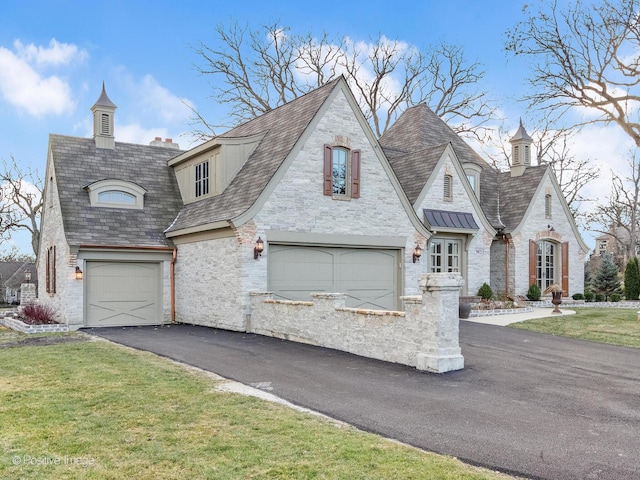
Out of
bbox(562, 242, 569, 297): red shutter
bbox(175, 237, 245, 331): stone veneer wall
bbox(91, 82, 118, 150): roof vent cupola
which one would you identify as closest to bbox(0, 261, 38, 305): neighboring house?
bbox(91, 82, 118, 150): roof vent cupola

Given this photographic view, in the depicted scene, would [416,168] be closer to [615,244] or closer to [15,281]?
[15,281]

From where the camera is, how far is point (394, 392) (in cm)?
855

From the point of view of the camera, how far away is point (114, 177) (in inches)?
787

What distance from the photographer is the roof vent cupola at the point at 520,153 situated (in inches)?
1038

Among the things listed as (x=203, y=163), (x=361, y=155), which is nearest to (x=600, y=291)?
(x=361, y=155)

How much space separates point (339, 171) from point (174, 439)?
40.8 ft

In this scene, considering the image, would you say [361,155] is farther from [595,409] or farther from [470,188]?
[595,409]

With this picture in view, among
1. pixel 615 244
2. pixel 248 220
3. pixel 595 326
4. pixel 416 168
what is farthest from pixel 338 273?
pixel 615 244

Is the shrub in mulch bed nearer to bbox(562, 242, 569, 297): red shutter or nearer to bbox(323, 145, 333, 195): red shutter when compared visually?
bbox(323, 145, 333, 195): red shutter

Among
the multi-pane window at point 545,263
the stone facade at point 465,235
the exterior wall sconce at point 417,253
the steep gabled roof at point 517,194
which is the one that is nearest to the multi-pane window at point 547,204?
the steep gabled roof at point 517,194

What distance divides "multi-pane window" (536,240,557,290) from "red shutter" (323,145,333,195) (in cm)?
1147

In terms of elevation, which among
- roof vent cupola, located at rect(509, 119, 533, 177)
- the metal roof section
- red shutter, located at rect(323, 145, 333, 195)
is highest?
roof vent cupola, located at rect(509, 119, 533, 177)

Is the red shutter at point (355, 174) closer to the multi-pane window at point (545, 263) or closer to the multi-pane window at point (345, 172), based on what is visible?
the multi-pane window at point (345, 172)

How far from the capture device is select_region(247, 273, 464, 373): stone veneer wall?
10141 mm
